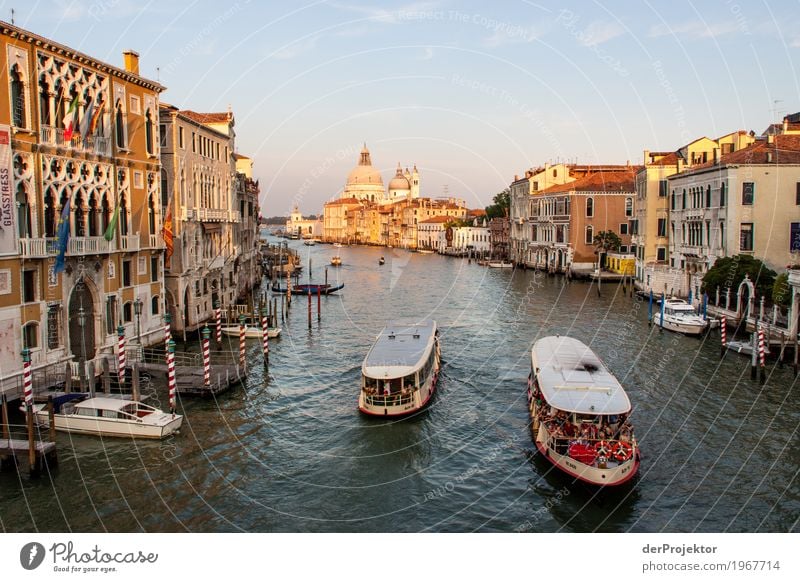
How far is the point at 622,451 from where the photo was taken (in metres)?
11.8

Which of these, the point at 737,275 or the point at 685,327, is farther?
the point at 685,327

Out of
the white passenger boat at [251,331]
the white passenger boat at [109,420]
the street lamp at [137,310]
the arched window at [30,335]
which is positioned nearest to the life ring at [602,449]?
the white passenger boat at [109,420]

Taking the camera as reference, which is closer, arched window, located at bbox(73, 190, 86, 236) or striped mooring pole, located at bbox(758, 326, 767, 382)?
arched window, located at bbox(73, 190, 86, 236)

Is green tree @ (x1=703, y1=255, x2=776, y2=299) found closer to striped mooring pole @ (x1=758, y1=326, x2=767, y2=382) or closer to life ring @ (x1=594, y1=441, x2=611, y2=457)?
striped mooring pole @ (x1=758, y1=326, x2=767, y2=382)

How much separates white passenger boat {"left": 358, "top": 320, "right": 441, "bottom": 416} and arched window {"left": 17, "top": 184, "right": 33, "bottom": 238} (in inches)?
303

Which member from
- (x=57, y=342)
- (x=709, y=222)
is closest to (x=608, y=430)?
(x=57, y=342)

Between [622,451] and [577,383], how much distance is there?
2.32 metres

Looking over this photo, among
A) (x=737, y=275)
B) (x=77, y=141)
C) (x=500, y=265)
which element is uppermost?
(x=77, y=141)

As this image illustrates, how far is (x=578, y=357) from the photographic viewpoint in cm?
1639
